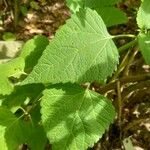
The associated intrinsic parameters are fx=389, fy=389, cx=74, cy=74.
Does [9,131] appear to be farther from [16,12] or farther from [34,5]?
[34,5]

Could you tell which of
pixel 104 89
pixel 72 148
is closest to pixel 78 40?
pixel 72 148

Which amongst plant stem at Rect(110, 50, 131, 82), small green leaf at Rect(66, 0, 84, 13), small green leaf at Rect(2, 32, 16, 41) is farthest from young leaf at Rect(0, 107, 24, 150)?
small green leaf at Rect(2, 32, 16, 41)

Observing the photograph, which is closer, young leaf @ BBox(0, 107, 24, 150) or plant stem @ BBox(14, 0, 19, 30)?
young leaf @ BBox(0, 107, 24, 150)

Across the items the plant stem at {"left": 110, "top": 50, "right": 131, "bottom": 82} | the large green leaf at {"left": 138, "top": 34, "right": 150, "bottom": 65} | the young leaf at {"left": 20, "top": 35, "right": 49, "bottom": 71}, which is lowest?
the plant stem at {"left": 110, "top": 50, "right": 131, "bottom": 82}

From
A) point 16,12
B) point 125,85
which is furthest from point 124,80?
point 16,12

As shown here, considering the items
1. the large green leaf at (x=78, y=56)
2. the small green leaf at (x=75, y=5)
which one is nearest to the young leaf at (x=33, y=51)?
the small green leaf at (x=75, y=5)

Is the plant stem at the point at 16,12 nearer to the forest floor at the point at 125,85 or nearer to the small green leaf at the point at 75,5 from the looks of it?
the forest floor at the point at 125,85

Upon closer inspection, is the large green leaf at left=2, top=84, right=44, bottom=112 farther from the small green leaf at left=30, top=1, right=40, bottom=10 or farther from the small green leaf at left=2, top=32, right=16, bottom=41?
the small green leaf at left=30, top=1, right=40, bottom=10
